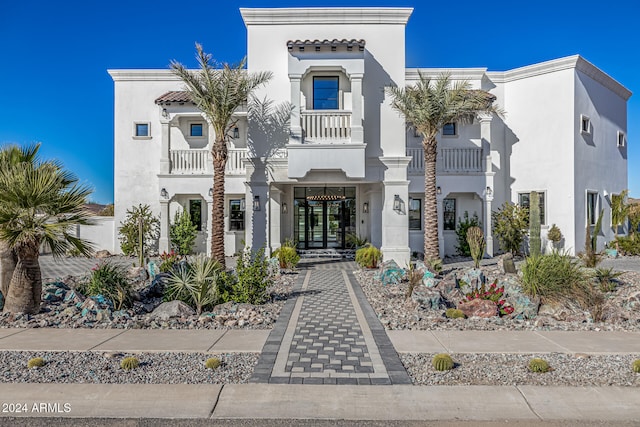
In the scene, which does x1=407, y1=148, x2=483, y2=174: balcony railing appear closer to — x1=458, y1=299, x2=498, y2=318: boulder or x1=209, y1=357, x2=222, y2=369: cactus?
x1=458, y1=299, x2=498, y2=318: boulder

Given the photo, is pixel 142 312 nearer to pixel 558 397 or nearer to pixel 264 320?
pixel 264 320

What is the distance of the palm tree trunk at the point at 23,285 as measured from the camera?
7.42 metres

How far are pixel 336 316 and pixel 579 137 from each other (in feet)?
51.4

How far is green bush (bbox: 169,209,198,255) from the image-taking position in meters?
18.0

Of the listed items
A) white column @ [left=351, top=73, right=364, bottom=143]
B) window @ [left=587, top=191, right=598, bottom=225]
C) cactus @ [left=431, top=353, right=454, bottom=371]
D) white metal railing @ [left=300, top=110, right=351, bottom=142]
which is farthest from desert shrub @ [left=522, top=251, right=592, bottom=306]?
window @ [left=587, top=191, right=598, bottom=225]

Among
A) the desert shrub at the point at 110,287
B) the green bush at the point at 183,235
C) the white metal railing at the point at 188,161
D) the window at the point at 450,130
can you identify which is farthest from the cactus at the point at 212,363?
the window at the point at 450,130

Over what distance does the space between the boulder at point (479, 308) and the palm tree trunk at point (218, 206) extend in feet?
25.3

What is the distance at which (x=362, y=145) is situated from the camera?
13.9 m

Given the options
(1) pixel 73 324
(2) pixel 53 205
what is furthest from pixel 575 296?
(2) pixel 53 205

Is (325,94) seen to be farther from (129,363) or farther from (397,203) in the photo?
(129,363)

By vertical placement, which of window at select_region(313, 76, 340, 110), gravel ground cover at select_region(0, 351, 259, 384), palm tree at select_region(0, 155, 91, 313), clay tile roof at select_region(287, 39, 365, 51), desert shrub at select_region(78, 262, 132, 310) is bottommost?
gravel ground cover at select_region(0, 351, 259, 384)

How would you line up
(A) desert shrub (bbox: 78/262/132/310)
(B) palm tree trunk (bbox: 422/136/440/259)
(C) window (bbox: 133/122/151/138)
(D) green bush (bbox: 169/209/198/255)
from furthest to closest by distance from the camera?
(C) window (bbox: 133/122/151/138)
(D) green bush (bbox: 169/209/198/255)
(B) palm tree trunk (bbox: 422/136/440/259)
(A) desert shrub (bbox: 78/262/132/310)

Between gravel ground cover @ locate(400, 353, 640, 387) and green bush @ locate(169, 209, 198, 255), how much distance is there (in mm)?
14453

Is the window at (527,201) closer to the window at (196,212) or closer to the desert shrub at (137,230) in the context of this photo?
the window at (196,212)
